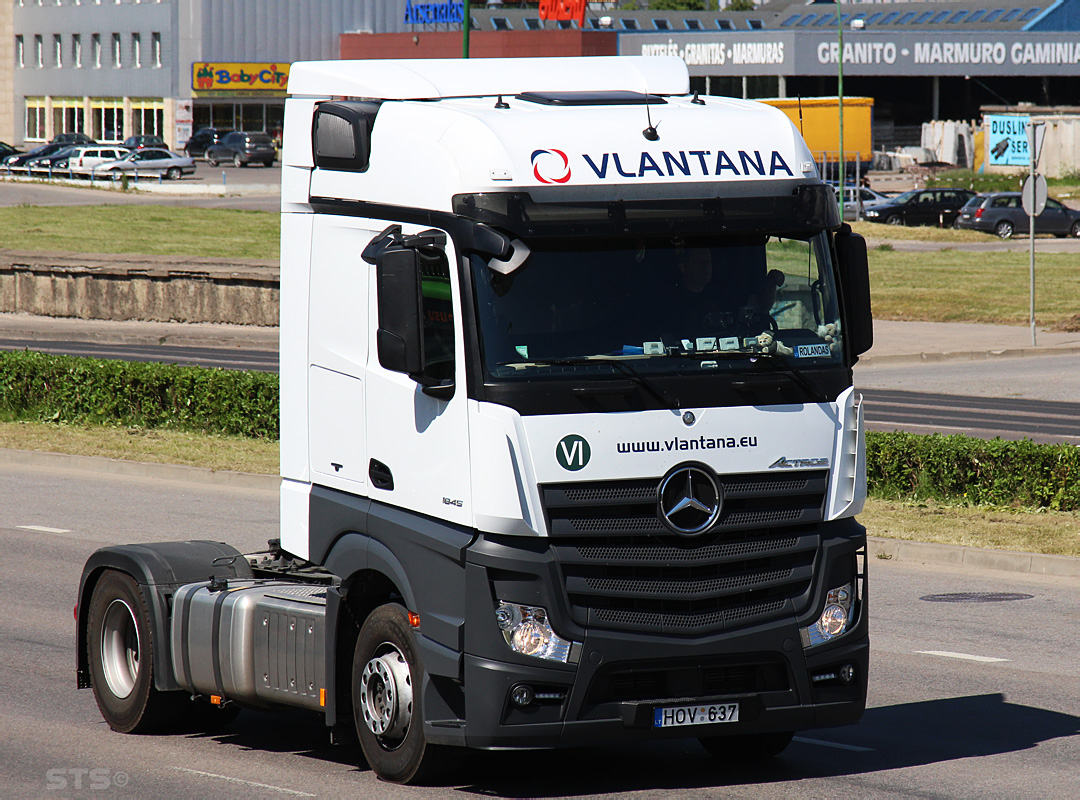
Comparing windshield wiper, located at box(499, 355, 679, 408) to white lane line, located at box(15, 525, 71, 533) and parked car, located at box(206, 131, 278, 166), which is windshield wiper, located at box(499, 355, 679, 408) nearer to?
white lane line, located at box(15, 525, 71, 533)

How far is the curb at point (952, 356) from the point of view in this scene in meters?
29.5

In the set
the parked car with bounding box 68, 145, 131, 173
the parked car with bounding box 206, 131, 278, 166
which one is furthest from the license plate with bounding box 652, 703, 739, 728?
the parked car with bounding box 206, 131, 278, 166

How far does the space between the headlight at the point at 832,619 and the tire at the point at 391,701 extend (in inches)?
69.3

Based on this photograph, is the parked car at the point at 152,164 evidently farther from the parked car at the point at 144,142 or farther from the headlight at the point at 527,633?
the headlight at the point at 527,633

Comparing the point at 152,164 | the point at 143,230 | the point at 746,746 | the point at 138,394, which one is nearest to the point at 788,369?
the point at 746,746

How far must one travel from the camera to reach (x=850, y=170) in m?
68.9

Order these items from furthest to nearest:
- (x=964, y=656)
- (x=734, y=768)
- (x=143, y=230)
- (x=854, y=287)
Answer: (x=143, y=230) → (x=964, y=656) → (x=734, y=768) → (x=854, y=287)

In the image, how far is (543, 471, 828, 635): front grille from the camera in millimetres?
6906

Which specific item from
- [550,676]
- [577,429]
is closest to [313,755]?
[550,676]

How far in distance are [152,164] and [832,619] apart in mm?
70009

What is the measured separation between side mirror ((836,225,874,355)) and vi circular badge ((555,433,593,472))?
1500mm

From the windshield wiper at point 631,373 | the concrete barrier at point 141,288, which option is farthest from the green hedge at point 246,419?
the concrete barrier at point 141,288

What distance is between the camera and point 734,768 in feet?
26.0

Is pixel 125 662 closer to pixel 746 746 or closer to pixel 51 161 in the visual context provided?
pixel 746 746
